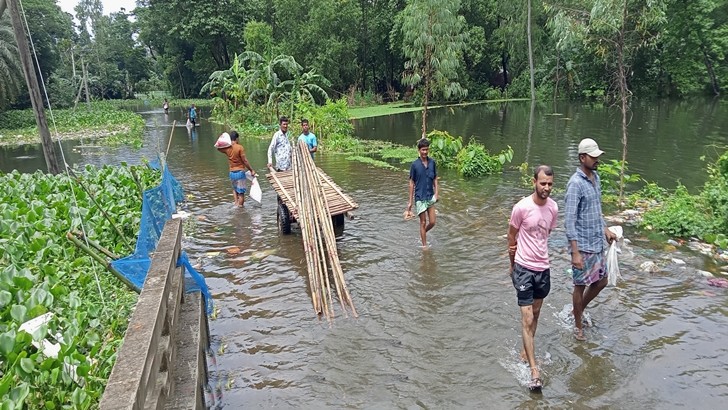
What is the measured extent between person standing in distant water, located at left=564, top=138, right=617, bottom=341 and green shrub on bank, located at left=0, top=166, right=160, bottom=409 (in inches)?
164

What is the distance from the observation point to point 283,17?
38.3 metres

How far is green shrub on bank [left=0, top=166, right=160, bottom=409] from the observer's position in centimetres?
329

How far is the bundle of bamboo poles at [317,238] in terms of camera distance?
19.4 feet

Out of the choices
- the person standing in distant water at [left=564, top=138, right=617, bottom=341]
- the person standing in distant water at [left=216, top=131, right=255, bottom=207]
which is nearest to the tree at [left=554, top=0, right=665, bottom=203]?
the person standing in distant water at [left=564, top=138, right=617, bottom=341]

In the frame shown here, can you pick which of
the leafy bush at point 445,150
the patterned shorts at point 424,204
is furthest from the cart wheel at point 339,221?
the leafy bush at point 445,150

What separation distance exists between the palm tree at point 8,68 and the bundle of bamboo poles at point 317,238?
32.3 m

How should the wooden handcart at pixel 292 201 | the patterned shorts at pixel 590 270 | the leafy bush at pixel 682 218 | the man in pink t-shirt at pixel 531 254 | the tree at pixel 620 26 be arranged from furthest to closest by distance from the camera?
the tree at pixel 620 26 → the leafy bush at pixel 682 218 → the wooden handcart at pixel 292 201 → the patterned shorts at pixel 590 270 → the man in pink t-shirt at pixel 531 254

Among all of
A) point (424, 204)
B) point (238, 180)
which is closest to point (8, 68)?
point (238, 180)

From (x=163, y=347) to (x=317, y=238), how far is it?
11.3ft

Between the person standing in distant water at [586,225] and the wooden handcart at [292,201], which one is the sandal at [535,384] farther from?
the wooden handcart at [292,201]

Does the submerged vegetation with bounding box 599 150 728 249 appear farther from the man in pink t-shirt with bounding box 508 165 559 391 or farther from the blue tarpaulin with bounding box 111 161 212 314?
the blue tarpaulin with bounding box 111 161 212 314

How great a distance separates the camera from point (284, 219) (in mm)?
8594

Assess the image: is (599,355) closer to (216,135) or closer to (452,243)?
(452,243)

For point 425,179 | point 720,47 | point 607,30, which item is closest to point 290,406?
point 425,179
